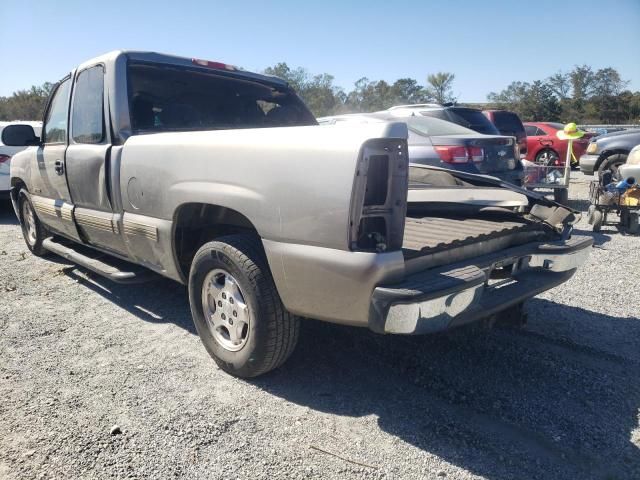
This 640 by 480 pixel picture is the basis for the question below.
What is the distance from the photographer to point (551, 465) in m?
2.19

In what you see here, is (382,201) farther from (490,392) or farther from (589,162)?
(589,162)

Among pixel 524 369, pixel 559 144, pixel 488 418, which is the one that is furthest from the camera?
pixel 559 144

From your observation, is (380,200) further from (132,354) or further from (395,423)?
(132,354)

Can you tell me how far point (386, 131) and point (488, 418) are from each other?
157 centimetres

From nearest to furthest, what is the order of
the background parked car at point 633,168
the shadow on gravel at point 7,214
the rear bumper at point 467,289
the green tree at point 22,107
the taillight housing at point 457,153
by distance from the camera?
the rear bumper at point 467,289 → the taillight housing at point 457,153 → the background parked car at point 633,168 → the shadow on gravel at point 7,214 → the green tree at point 22,107

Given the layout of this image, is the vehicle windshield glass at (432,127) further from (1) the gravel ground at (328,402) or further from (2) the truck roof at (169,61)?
(1) the gravel ground at (328,402)

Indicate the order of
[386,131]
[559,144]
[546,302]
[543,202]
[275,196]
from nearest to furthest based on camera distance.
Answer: [386,131]
[275,196]
[543,202]
[546,302]
[559,144]

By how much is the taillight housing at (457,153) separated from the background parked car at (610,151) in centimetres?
Answer: 504

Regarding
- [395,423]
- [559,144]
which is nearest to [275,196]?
[395,423]

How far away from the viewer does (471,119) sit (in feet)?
28.1


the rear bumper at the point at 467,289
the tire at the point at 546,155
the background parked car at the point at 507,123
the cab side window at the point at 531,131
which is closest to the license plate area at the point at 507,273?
the rear bumper at the point at 467,289

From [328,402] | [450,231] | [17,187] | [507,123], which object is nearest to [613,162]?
[507,123]

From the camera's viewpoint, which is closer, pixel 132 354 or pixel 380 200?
pixel 380 200

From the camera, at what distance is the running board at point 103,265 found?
3.65 metres
